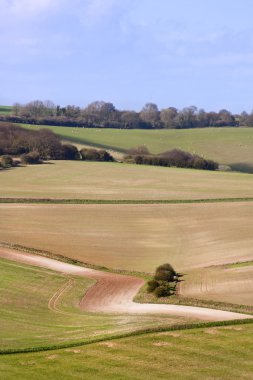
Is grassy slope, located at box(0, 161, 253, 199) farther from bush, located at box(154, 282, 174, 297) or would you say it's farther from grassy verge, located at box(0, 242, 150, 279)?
bush, located at box(154, 282, 174, 297)

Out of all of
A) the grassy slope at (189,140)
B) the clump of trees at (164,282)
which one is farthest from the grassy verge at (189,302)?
the grassy slope at (189,140)

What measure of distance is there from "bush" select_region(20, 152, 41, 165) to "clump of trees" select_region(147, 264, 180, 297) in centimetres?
5589

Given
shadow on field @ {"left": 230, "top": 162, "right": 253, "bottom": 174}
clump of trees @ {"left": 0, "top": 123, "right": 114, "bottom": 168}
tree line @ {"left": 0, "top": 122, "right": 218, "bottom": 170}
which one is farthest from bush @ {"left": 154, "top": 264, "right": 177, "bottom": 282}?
shadow on field @ {"left": 230, "top": 162, "right": 253, "bottom": 174}

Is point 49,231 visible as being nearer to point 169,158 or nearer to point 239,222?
point 239,222

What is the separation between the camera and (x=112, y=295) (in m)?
40.2

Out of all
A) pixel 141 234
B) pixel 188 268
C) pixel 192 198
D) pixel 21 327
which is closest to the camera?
pixel 21 327

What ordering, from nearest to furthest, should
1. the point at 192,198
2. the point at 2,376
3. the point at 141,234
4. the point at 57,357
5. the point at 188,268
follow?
the point at 2,376 → the point at 57,357 → the point at 188,268 → the point at 141,234 → the point at 192,198

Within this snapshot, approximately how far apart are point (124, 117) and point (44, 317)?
150613 mm

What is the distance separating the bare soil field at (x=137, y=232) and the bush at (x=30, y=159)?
98.6 ft

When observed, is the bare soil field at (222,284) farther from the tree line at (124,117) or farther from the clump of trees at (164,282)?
the tree line at (124,117)

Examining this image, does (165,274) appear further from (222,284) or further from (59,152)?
(59,152)

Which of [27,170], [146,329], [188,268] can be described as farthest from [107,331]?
[27,170]

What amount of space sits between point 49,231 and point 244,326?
29881 millimetres

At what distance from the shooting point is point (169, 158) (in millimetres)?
109438
